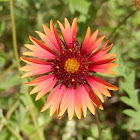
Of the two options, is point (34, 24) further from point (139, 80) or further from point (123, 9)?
point (139, 80)

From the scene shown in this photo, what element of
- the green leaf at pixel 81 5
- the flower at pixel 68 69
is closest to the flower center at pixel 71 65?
the flower at pixel 68 69

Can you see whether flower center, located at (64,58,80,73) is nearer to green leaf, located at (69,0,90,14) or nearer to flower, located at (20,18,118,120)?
flower, located at (20,18,118,120)

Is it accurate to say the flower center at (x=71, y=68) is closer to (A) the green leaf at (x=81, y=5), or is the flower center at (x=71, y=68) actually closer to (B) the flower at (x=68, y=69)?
(B) the flower at (x=68, y=69)

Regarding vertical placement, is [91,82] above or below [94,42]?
below

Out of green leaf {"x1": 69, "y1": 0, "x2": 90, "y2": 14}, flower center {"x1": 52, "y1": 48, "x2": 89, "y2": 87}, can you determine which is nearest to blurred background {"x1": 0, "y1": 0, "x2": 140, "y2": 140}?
green leaf {"x1": 69, "y1": 0, "x2": 90, "y2": 14}

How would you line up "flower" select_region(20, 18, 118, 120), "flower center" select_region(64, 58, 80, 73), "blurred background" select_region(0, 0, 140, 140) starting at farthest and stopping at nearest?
"blurred background" select_region(0, 0, 140, 140), "flower center" select_region(64, 58, 80, 73), "flower" select_region(20, 18, 118, 120)

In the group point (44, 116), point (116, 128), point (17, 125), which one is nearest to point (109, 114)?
point (116, 128)
